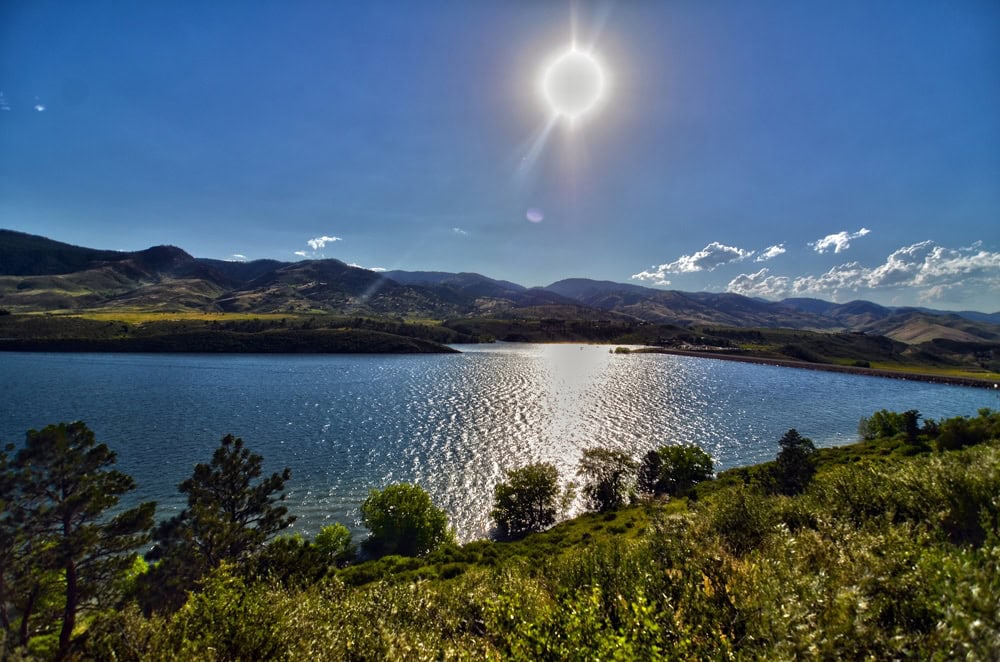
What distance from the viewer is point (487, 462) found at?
271 feet

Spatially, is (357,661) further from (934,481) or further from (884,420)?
(884,420)

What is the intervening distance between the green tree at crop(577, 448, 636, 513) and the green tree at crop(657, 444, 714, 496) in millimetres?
7290

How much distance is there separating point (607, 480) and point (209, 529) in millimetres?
59337

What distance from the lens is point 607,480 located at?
6962 centimetres

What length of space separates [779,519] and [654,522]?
10390 millimetres

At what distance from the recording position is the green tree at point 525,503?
60.6 meters

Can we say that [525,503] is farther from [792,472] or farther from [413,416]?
[413,416]

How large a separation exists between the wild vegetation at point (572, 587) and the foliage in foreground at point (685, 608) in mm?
105

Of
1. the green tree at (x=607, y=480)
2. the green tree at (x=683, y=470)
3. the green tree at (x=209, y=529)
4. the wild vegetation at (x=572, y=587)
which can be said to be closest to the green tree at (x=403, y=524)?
the wild vegetation at (x=572, y=587)

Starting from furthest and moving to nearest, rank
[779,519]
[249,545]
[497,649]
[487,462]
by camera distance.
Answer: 1. [487,462]
2. [249,545]
3. [779,519]
4. [497,649]

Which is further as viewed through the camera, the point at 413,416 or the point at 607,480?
the point at 413,416

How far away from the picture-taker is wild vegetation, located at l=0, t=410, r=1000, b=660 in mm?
16109

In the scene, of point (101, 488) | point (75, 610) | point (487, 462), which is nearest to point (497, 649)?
point (75, 610)

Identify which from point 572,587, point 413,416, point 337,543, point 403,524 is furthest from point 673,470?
point 413,416
